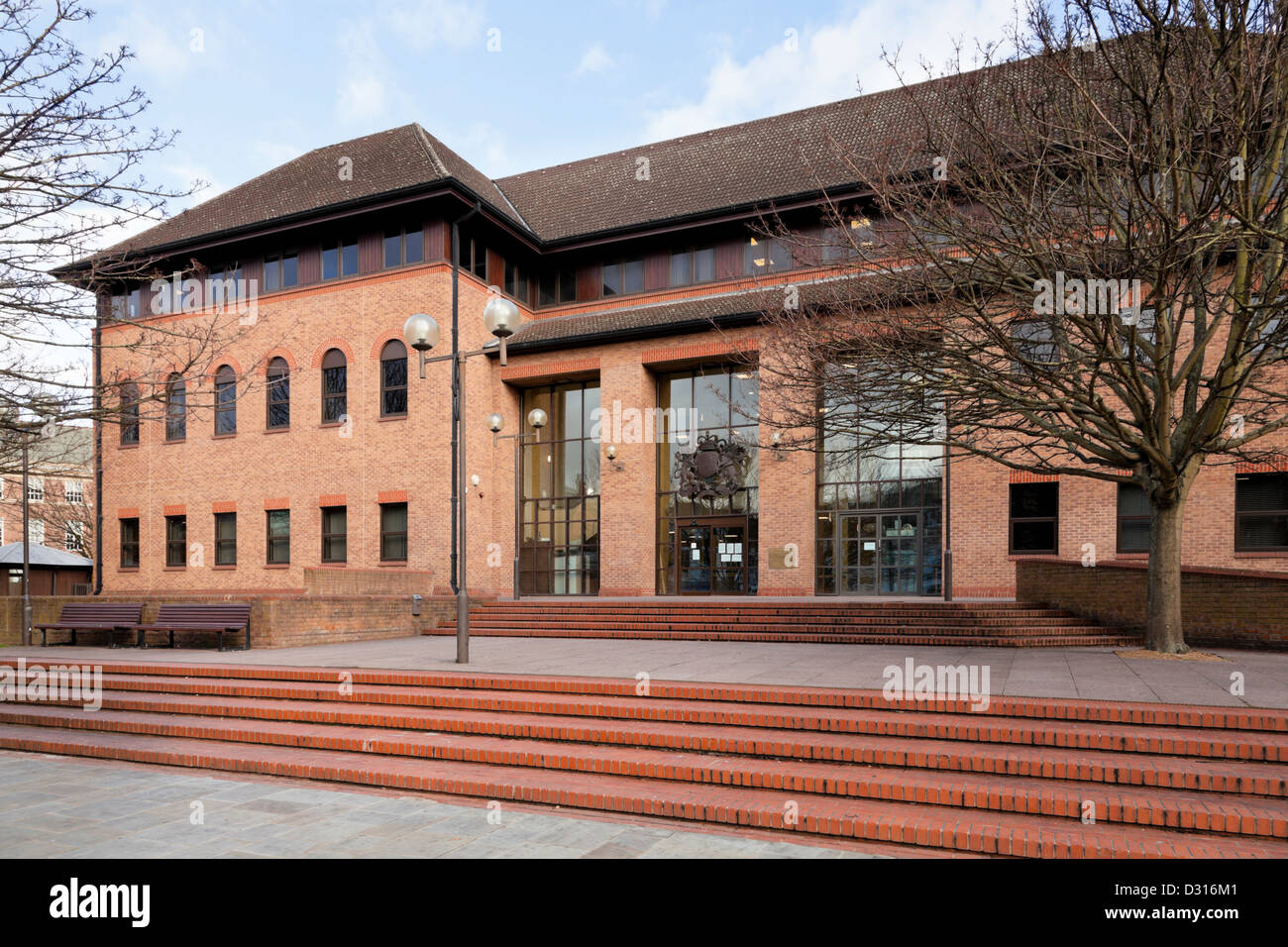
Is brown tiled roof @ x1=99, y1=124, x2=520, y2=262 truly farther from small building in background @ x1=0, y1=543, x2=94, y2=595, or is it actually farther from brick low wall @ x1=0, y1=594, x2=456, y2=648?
small building in background @ x1=0, y1=543, x2=94, y2=595

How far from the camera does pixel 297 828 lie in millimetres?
5707

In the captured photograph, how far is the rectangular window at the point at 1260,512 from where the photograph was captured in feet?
55.9

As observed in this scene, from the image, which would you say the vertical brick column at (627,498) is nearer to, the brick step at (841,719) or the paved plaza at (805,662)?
the paved plaza at (805,662)

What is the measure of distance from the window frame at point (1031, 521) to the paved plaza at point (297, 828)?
15228mm

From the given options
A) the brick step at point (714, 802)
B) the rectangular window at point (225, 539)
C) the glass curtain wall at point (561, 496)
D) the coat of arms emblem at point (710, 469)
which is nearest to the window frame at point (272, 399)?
the rectangular window at point (225, 539)

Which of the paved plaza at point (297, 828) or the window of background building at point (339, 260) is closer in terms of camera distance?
the paved plaza at point (297, 828)

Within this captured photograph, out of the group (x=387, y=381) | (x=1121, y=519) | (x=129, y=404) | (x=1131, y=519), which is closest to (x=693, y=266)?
(x=387, y=381)

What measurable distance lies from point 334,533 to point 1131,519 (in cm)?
2021

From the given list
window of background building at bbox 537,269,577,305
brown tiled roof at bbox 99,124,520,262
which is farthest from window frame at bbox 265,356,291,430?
window of background building at bbox 537,269,577,305

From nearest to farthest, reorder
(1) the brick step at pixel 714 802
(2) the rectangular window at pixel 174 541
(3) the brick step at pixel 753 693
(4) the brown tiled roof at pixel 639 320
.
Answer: (1) the brick step at pixel 714 802, (3) the brick step at pixel 753 693, (4) the brown tiled roof at pixel 639 320, (2) the rectangular window at pixel 174 541

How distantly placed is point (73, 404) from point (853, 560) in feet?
58.1

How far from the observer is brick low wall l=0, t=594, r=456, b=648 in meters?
13.9
